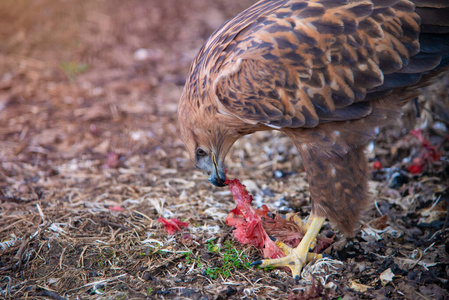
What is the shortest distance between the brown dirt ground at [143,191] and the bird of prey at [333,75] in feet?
1.37

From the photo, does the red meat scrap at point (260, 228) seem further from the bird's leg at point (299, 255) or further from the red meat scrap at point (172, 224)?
the red meat scrap at point (172, 224)

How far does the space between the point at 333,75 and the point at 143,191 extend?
2.18m

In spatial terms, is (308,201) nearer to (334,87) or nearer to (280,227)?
(280,227)

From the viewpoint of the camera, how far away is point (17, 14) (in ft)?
26.3

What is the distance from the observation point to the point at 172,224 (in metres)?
3.77

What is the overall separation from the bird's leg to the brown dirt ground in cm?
7

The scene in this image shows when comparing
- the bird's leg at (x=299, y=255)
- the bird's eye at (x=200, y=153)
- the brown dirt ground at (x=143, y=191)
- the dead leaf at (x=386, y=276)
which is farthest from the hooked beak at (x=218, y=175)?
the dead leaf at (x=386, y=276)

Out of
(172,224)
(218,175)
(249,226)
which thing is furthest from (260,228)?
(172,224)

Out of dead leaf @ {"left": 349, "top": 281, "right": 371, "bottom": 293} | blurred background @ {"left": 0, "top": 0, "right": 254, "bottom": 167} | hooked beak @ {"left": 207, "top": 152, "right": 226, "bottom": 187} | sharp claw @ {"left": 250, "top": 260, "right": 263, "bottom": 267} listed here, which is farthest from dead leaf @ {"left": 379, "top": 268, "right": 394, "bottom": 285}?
blurred background @ {"left": 0, "top": 0, "right": 254, "bottom": 167}

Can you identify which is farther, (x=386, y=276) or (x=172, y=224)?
(x=172, y=224)

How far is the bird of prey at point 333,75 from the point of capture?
327cm

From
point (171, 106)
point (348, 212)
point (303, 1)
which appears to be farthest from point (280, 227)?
point (171, 106)

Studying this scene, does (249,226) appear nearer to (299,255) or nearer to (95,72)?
(299,255)

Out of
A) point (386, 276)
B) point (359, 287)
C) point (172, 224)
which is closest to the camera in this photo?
point (359, 287)
